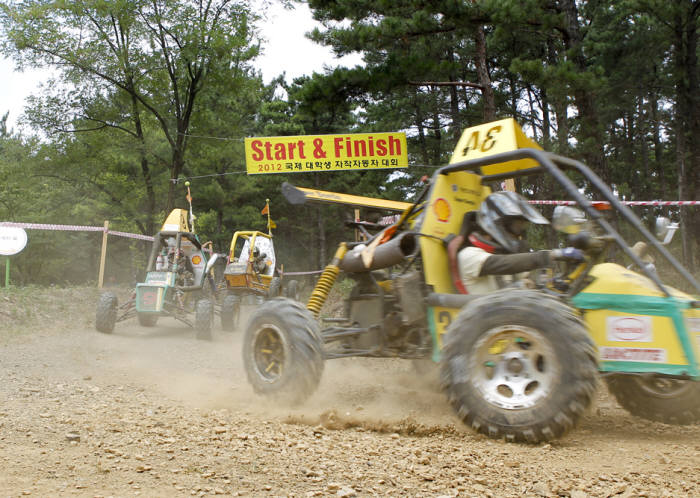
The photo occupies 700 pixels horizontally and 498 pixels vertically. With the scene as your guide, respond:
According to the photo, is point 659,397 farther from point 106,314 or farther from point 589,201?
point 106,314

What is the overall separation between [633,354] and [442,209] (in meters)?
1.73

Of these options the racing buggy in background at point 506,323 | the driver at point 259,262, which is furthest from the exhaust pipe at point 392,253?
the driver at point 259,262

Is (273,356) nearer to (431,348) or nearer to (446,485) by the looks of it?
(431,348)

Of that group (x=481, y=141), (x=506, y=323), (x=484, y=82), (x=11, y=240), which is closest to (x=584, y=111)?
(x=484, y=82)

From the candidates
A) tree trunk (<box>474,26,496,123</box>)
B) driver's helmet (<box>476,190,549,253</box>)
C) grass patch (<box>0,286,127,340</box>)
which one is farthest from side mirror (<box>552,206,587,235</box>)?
tree trunk (<box>474,26,496,123</box>)

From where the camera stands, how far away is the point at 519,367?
133 inches

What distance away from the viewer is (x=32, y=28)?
18.5 m

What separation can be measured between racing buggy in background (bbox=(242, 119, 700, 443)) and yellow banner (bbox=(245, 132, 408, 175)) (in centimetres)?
982

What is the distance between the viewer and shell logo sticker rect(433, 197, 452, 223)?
4.54 meters

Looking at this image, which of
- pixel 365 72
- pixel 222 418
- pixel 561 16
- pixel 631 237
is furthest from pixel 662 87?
pixel 222 418

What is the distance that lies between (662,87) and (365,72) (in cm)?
1675

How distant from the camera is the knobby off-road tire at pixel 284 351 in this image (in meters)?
4.34

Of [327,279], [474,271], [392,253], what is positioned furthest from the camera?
[327,279]

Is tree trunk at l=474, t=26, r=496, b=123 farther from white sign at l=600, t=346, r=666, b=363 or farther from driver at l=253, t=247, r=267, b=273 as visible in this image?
white sign at l=600, t=346, r=666, b=363
